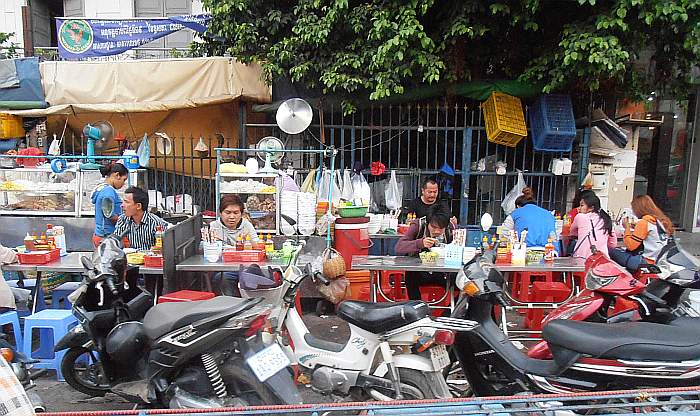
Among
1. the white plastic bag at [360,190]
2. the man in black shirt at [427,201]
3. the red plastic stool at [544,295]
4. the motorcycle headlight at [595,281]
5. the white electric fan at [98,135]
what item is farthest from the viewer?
the white electric fan at [98,135]

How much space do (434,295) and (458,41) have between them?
3.79 metres

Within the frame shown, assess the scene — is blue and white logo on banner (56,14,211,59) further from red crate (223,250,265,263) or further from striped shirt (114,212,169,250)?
red crate (223,250,265,263)

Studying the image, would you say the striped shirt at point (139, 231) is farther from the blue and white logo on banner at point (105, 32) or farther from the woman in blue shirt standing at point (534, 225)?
the blue and white logo on banner at point (105, 32)

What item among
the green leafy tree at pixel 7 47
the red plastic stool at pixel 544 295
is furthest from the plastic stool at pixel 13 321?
the green leafy tree at pixel 7 47

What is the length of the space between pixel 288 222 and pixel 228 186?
0.86 meters

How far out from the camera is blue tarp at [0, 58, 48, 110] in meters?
7.85

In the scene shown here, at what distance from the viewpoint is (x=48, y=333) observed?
172 inches

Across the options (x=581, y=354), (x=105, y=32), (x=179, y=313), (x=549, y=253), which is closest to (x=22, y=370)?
(x=179, y=313)

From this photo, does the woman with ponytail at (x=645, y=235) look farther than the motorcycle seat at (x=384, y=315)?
Yes

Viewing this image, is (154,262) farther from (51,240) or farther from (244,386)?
(244,386)

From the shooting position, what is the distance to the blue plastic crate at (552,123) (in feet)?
23.6

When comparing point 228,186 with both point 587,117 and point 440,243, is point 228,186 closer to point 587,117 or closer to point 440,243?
point 440,243

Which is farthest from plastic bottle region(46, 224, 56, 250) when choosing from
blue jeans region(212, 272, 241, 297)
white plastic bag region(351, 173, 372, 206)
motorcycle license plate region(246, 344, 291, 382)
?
white plastic bag region(351, 173, 372, 206)

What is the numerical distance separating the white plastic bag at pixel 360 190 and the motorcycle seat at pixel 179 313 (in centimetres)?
401
